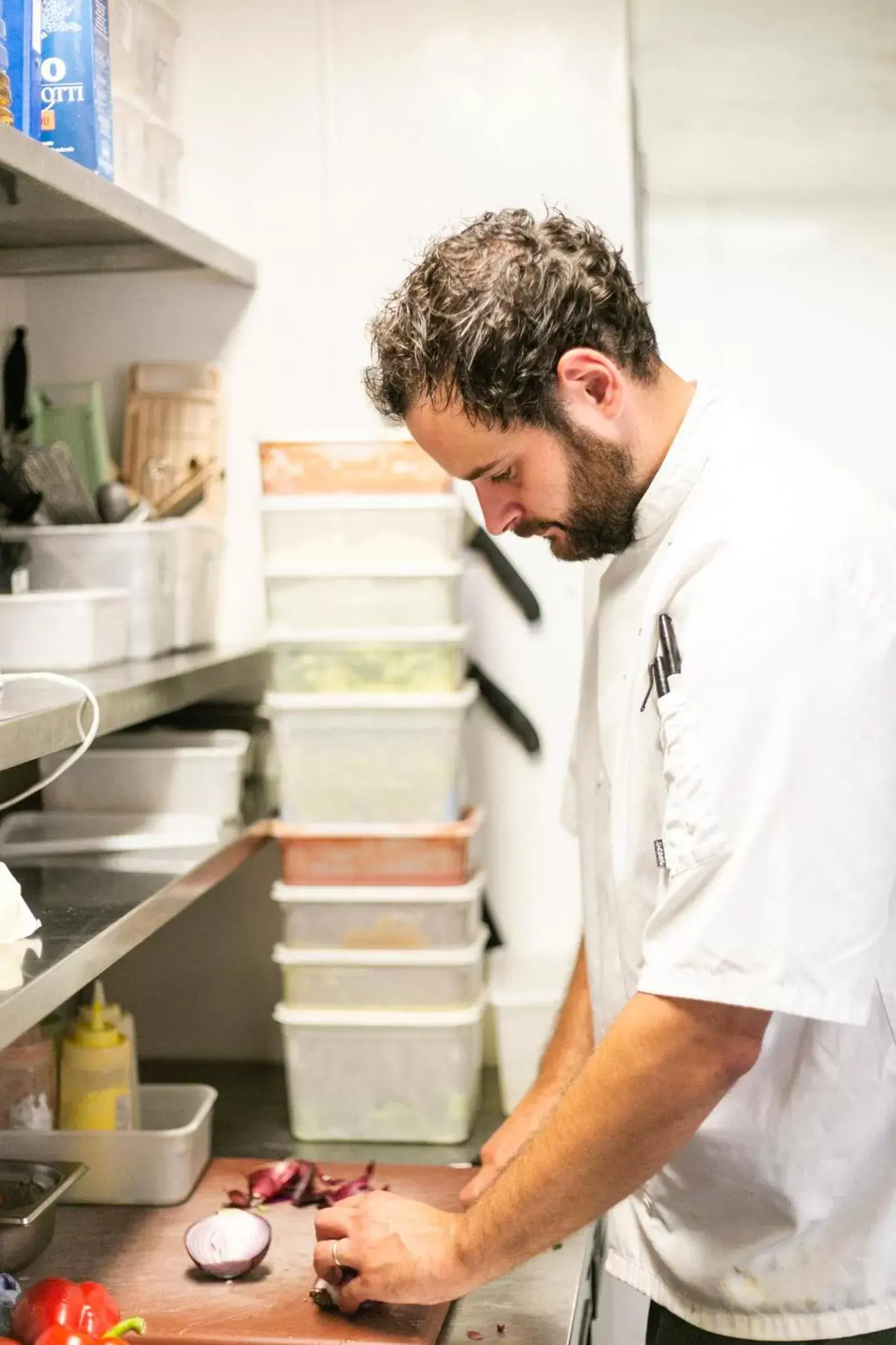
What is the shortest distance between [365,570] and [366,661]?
12 cm

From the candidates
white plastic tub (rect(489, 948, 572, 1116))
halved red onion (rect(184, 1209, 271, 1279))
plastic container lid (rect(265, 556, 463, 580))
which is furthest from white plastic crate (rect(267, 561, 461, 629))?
halved red onion (rect(184, 1209, 271, 1279))

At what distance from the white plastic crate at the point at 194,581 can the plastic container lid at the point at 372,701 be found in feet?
0.68

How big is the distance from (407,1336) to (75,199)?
1.19 metres

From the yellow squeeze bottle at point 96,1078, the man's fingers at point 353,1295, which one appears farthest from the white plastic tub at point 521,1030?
the man's fingers at point 353,1295

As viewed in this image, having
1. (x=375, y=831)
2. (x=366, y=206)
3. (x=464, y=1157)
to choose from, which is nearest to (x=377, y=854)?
(x=375, y=831)

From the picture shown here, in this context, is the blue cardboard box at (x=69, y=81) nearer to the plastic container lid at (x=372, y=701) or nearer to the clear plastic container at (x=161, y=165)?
the clear plastic container at (x=161, y=165)

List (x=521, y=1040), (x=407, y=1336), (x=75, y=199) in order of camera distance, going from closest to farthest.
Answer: (x=407, y=1336), (x=75, y=199), (x=521, y=1040)

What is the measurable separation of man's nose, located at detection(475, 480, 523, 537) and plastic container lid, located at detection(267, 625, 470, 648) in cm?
58

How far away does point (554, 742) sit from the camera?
2217mm

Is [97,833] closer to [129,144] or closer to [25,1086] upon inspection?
[25,1086]

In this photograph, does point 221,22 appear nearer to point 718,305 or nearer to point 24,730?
point 718,305

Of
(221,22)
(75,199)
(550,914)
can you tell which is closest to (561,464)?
(75,199)

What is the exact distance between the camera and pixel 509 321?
1.21 m

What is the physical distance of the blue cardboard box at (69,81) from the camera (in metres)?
1.64
